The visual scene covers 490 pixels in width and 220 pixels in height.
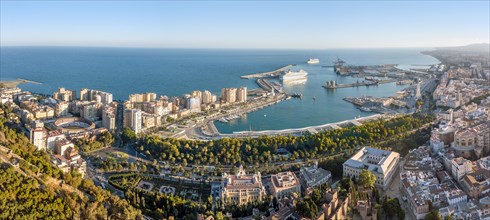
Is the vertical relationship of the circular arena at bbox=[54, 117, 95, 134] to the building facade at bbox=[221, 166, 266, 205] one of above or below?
above

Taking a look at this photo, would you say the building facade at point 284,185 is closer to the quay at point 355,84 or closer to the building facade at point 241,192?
the building facade at point 241,192

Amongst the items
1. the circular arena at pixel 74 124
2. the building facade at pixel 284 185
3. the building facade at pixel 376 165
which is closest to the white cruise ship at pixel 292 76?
the circular arena at pixel 74 124

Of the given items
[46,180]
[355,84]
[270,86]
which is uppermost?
[355,84]

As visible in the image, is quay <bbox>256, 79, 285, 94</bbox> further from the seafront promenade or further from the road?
the road

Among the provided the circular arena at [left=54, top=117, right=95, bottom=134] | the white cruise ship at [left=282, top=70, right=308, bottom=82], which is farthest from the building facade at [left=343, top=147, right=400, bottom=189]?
the white cruise ship at [left=282, top=70, right=308, bottom=82]

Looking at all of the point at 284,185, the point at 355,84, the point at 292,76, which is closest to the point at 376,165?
the point at 284,185

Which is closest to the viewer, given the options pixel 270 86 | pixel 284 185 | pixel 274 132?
pixel 284 185

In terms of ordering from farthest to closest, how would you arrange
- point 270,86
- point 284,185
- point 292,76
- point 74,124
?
point 292,76 < point 270,86 < point 74,124 < point 284,185

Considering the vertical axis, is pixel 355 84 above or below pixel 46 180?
above

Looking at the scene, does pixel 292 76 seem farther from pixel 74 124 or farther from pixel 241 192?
pixel 241 192
